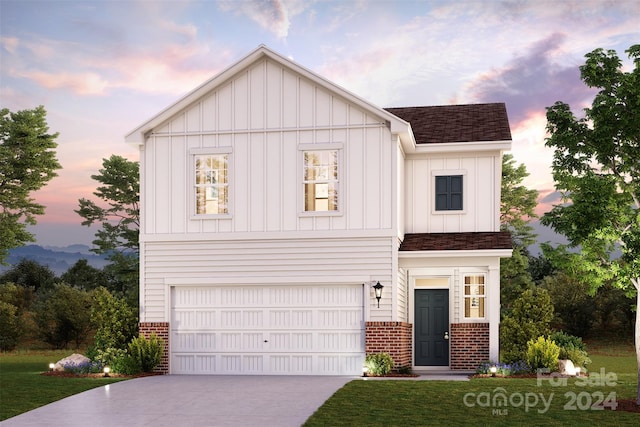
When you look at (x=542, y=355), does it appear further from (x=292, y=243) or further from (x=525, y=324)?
(x=292, y=243)

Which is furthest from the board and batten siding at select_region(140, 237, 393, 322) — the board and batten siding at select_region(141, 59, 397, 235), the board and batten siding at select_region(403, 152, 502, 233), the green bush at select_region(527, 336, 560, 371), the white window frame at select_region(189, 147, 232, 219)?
the green bush at select_region(527, 336, 560, 371)

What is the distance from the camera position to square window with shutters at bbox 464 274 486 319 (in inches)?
941

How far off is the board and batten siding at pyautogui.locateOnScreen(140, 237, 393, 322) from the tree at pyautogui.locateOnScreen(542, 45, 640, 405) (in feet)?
19.7

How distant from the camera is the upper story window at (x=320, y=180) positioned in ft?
73.6

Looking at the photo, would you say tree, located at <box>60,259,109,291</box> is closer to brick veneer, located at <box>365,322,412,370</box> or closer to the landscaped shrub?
brick veneer, located at <box>365,322,412,370</box>

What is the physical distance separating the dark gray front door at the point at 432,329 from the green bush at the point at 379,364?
289 centimetres

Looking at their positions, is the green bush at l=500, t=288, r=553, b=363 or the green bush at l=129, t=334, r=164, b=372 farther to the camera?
the green bush at l=500, t=288, r=553, b=363

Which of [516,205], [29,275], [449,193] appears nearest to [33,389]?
[449,193]

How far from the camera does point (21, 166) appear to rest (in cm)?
4028

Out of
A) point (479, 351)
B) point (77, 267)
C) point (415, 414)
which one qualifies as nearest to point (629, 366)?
point (479, 351)

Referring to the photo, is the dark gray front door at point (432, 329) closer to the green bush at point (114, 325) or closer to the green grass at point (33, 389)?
the green bush at point (114, 325)

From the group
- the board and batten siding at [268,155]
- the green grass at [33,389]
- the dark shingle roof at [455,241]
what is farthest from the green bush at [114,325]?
the dark shingle roof at [455,241]

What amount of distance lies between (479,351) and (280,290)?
230 inches

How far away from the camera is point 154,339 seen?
73.8ft
